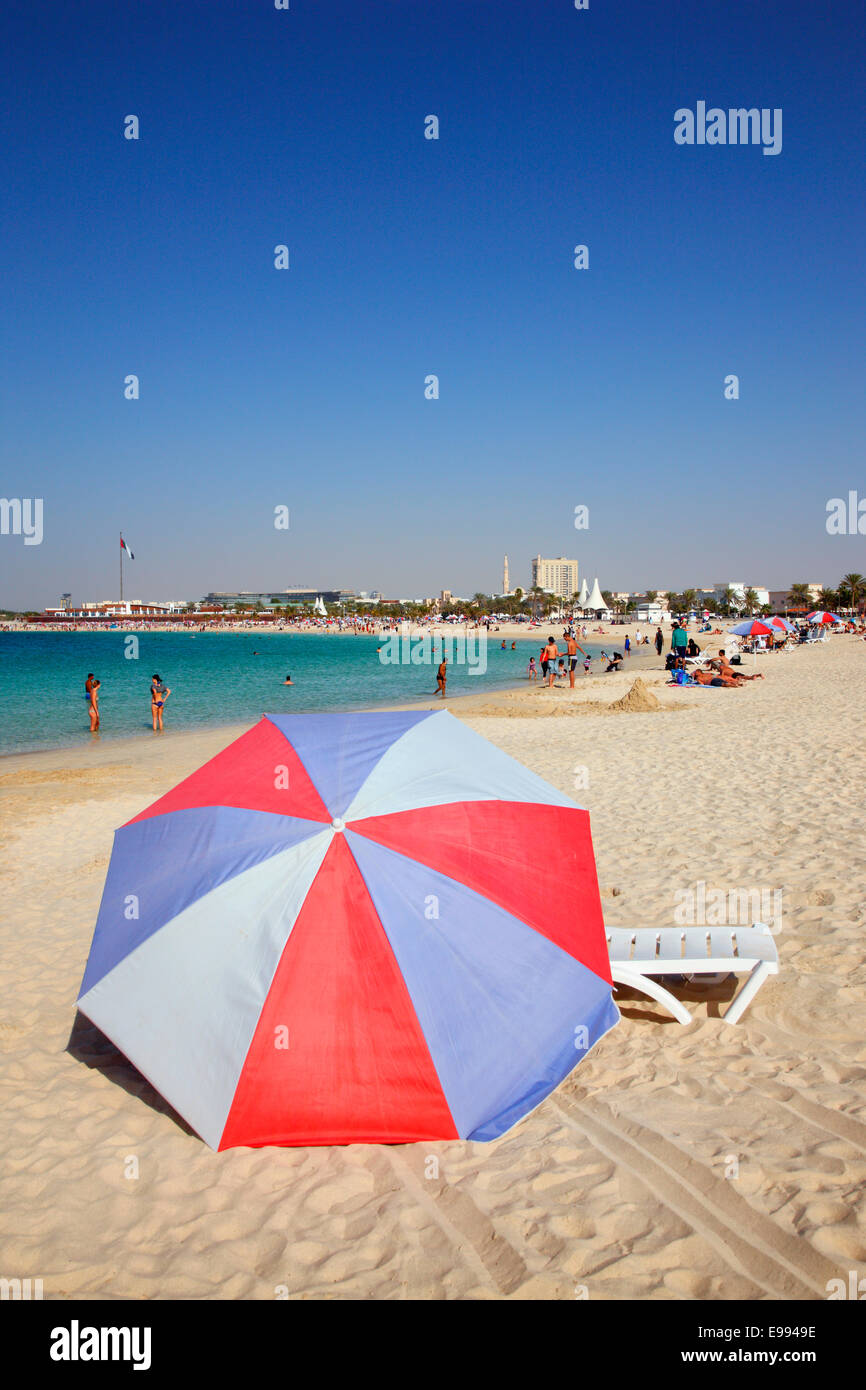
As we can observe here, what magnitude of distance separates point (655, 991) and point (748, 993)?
531mm

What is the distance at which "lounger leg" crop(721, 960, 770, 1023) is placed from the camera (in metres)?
4.09

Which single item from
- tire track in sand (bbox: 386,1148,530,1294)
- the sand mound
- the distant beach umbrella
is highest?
the distant beach umbrella

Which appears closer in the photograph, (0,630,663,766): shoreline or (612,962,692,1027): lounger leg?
(612,962,692,1027): lounger leg

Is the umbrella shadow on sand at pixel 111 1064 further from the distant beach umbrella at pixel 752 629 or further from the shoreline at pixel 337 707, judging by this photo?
the distant beach umbrella at pixel 752 629

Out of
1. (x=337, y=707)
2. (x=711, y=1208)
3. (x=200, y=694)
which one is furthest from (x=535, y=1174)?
(x=200, y=694)

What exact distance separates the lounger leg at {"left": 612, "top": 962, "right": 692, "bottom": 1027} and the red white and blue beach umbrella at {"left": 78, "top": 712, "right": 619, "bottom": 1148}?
65cm

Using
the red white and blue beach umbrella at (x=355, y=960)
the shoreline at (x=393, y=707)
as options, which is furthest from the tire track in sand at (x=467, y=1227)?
the shoreline at (x=393, y=707)

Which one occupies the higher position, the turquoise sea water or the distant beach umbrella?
the distant beach umbrella

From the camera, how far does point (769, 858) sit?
6.47 metres

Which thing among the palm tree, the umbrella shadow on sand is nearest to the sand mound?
the umbrella shadow on sand

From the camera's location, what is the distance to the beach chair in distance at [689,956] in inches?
162

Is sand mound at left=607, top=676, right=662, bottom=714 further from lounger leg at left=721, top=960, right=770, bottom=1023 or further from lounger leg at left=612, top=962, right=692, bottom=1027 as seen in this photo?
lounger leg at left=612, top=962, right=692, bottom=1027
